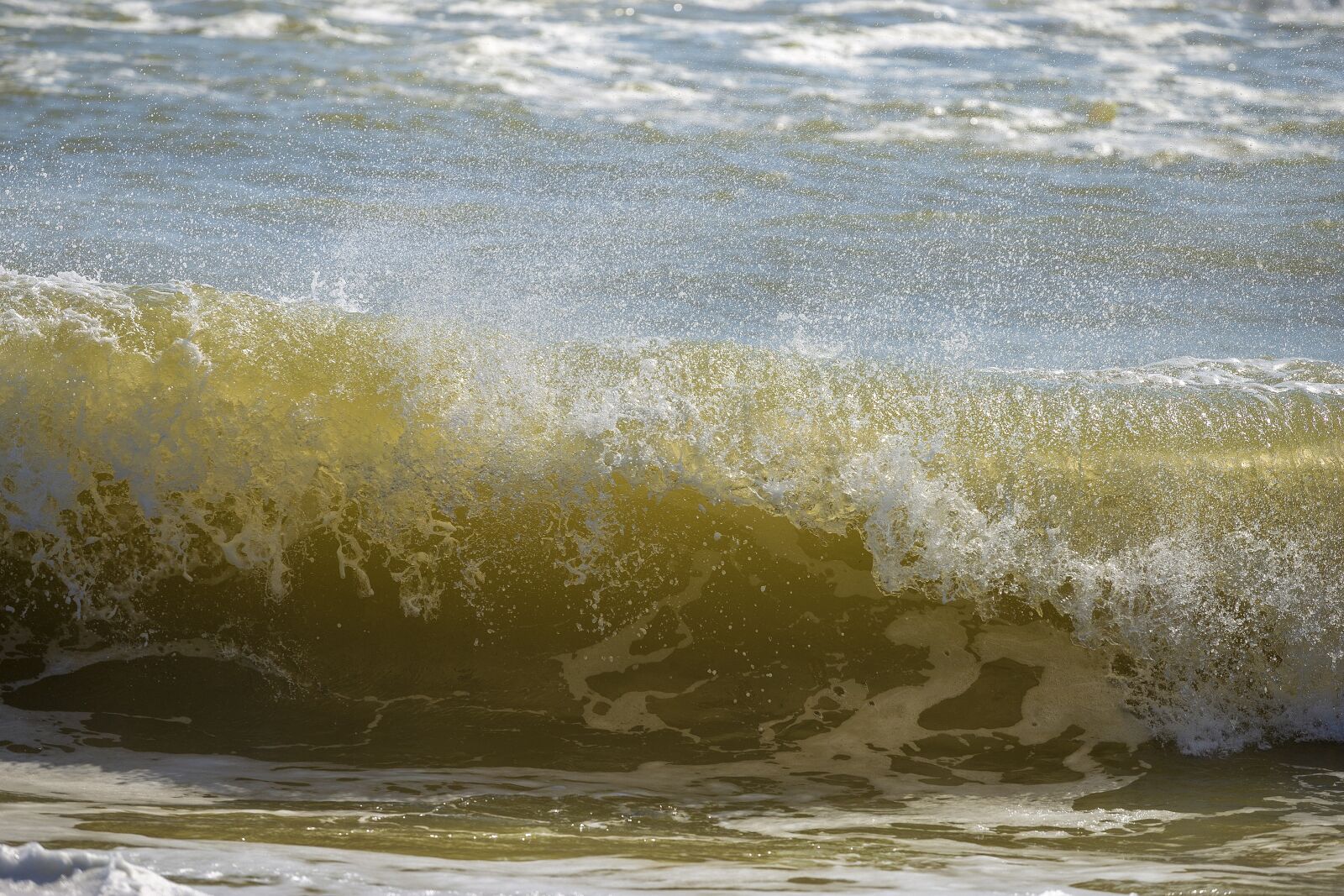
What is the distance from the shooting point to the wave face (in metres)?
4.40

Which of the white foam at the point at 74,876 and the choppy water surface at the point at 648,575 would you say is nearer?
the white foam at the point at 74,876

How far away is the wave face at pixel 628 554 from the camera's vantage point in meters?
4.40

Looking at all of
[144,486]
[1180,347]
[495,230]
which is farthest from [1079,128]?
[144,486]

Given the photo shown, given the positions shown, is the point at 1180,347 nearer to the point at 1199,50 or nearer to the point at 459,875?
the point at 459,875

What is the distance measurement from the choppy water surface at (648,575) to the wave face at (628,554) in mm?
15

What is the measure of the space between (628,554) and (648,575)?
10 centimetres

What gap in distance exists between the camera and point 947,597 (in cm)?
458

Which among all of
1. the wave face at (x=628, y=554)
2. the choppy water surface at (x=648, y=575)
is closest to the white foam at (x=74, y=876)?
the choppy water surface at (x=648, y=575)

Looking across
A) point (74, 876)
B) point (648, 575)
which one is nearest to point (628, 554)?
point (648, 575)

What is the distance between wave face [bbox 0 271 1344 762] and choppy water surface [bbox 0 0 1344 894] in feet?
0.05

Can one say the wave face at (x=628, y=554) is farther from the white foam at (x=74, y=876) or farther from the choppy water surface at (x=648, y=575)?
the white foam at (x=74, y=876)

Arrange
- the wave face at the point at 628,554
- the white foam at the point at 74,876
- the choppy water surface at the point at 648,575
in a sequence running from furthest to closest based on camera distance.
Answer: the wave face at the point at 628,554 → the choppy water surface at the point at 648,575 → the white foam at the point at 74,876

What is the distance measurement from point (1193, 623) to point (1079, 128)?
5.51 metres

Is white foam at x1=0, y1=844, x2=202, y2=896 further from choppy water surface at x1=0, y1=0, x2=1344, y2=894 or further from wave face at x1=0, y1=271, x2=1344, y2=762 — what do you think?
wave face at x1=0, y1=271, x2=1344, y2=762
